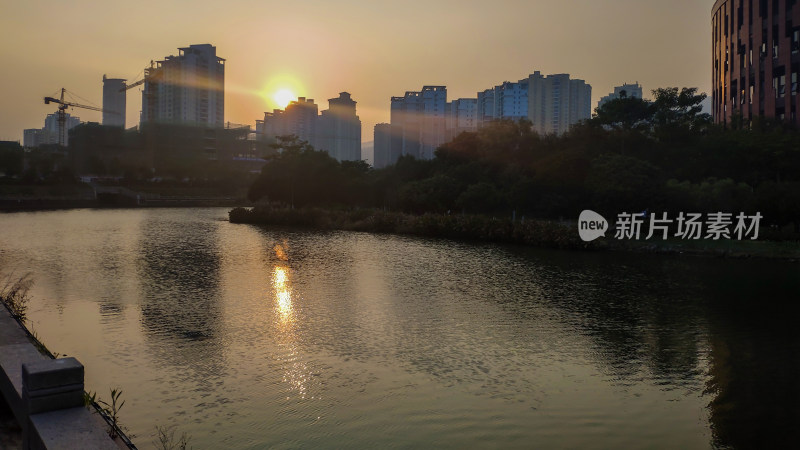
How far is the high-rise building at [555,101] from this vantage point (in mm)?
119375

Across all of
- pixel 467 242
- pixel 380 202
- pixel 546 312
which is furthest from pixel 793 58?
pixel 546 312

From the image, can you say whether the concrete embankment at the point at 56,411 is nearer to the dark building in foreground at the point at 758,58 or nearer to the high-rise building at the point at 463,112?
the dark building in foreground at the point at 758,58

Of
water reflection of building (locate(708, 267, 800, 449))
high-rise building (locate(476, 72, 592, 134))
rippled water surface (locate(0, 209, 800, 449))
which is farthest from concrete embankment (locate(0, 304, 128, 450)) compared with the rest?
high-rise building (locate(476, 72, 592, 134))

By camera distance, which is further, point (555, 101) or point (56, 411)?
point (555, 101)

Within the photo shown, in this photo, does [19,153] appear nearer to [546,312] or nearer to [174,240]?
[174,240]

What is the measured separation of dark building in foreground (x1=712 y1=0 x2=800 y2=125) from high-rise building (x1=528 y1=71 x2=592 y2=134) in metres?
52.4

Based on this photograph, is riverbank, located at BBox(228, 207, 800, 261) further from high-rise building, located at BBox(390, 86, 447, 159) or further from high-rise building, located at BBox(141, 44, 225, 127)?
high-rise building, located at BBox(141, 44, 225, 127)

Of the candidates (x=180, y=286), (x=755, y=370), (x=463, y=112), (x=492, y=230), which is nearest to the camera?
(x=755, y=370)

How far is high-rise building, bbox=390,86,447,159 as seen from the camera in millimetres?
138875

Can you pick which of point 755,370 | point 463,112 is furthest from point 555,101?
point 755,370

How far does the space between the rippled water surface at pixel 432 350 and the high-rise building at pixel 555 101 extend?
93.4 meters

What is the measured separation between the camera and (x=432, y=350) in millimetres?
14391

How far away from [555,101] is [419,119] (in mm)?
35631

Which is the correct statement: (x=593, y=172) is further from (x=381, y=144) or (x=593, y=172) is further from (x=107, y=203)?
(x=381, y=144)
